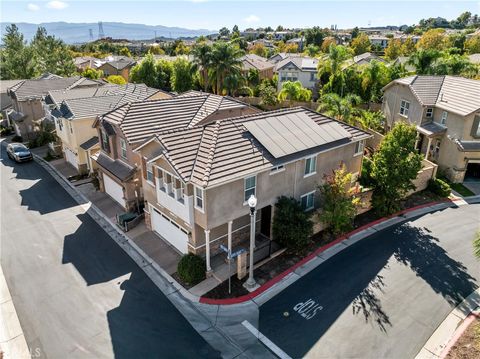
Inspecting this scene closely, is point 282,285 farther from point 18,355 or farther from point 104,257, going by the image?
point 18,355

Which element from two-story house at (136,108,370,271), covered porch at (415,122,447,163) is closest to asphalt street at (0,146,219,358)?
two-story house at (136,108,370,271)

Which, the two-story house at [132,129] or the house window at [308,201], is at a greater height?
the two-story house at [132,129]

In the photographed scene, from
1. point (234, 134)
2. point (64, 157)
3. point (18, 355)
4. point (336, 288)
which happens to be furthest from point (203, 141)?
point (64, 157)

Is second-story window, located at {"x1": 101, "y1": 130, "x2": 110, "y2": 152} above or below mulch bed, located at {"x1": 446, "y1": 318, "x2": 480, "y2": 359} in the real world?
above

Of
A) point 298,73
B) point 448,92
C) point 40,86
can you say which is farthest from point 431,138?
point 40,86

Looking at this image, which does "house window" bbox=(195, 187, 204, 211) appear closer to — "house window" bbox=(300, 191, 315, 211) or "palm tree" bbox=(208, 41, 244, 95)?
"house window" bbox=(300, 191, 315, 211)

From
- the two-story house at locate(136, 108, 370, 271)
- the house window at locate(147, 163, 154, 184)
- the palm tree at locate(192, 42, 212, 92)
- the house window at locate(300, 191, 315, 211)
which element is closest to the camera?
the two-story house at locate(136, 108, 370, 271)

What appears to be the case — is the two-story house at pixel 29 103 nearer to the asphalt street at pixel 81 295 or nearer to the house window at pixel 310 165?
the asphalt street at pixel 81 295

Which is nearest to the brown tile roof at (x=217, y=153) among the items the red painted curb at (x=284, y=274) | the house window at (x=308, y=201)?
the house window at (x=308, y=201)
